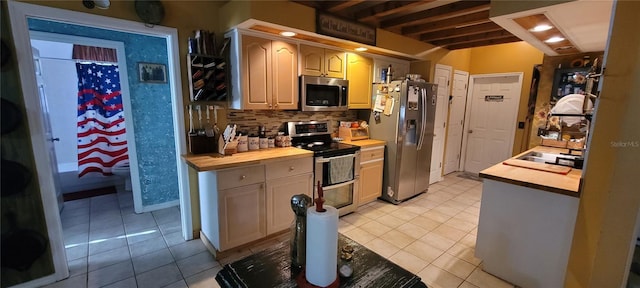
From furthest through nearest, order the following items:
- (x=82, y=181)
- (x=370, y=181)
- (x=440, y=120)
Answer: (x=440, y=120) → (x=82, y=181) → (x=370, y=181)

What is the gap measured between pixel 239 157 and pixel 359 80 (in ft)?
6.48

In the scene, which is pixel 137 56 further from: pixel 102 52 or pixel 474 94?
pixel 474 94

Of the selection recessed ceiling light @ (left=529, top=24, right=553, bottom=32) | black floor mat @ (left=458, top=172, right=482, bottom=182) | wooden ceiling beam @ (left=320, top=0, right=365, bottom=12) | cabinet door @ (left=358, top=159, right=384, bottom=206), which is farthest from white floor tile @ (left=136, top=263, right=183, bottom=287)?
black floor mat @ (left=458, top=172, right=482, bottom=182)

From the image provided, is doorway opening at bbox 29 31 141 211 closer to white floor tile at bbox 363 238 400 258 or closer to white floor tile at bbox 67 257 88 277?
white floor tile at bbox 67 257 88 277

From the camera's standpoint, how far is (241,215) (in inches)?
96.0

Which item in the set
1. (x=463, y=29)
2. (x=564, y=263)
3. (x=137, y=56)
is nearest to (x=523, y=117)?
(x=463, y=29)

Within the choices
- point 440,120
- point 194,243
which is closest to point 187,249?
point 194,243

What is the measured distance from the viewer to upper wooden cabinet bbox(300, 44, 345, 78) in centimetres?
302

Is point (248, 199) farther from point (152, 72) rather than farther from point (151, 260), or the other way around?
point (152, 72)

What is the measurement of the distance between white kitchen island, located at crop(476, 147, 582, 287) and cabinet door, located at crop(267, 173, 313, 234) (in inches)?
65.9

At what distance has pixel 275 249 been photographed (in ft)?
4.27

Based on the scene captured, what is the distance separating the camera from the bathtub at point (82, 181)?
4.11 meters

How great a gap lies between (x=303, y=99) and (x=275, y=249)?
6.66ft

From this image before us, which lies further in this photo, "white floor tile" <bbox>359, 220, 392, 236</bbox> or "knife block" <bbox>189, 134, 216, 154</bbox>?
"white floor tile" <bbox>359, 220, 392, 236</bbox>
